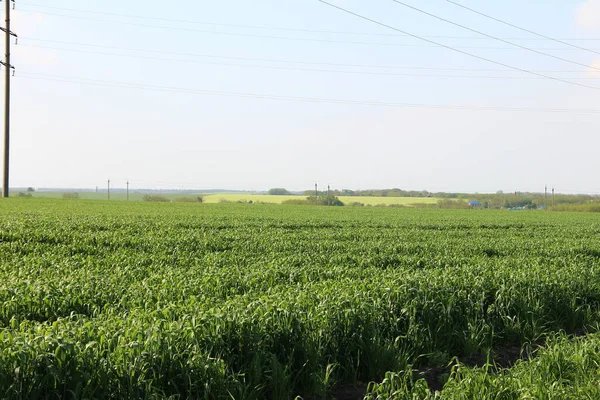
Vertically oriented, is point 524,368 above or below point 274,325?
below

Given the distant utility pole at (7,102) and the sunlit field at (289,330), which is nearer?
the sunlit field at (289,330)

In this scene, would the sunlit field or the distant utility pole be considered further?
the distant utility pole

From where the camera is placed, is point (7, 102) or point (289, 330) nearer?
point (289, 330)

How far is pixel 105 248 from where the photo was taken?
1574cm

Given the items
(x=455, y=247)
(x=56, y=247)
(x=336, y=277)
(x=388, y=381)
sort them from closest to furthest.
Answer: (x=388, y=381) → (x=336, y=277) → (x=56, y=247) → (x=455, y=247)

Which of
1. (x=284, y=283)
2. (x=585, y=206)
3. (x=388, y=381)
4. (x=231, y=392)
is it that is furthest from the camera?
(x=585, y=206)

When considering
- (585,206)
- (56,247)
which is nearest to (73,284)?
(56,247)

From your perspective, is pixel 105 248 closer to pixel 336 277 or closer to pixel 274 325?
pixel 336 277

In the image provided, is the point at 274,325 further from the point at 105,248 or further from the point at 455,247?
the point at 455,247

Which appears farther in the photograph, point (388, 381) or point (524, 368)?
point (524, 368)

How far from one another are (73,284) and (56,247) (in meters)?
7.08

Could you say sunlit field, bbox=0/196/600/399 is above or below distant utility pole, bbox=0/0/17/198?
below

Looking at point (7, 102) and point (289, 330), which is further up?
point (7, 102)

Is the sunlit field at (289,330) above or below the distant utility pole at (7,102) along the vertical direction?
below
